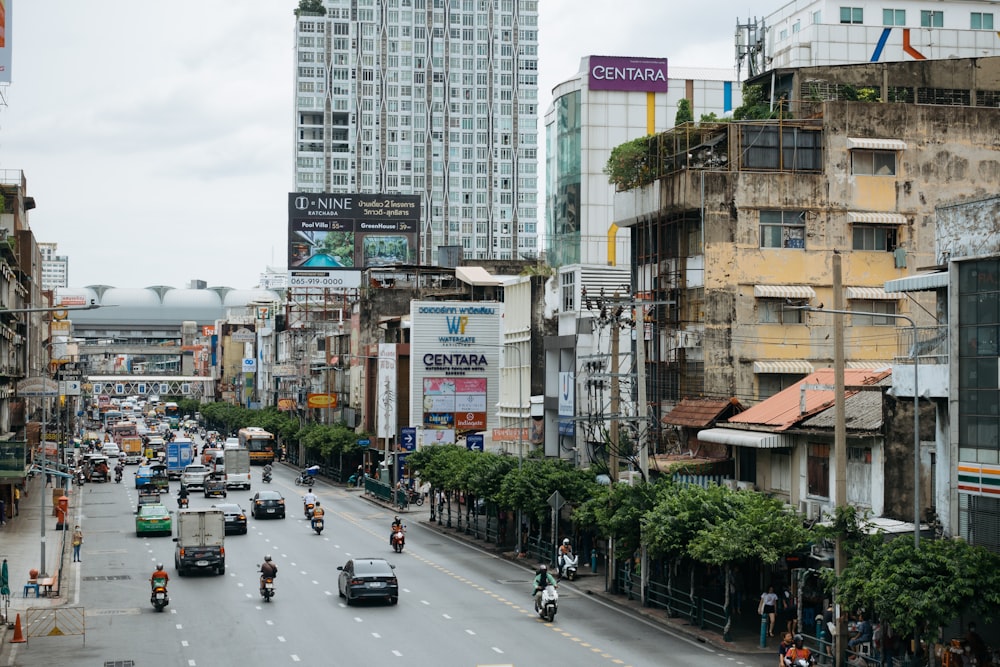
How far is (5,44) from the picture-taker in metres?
71.5

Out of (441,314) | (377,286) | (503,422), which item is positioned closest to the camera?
(503,422)

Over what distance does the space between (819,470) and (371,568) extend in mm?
14293

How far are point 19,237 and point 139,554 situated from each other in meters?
55.5

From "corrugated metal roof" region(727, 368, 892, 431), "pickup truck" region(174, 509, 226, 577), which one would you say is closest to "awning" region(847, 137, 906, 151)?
"corrugated metal roof" region(727, 368, 892, 431)

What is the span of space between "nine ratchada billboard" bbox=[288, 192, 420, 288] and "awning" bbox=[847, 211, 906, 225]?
7544cm

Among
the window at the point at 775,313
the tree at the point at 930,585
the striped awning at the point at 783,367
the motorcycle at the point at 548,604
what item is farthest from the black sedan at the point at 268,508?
the tree at the point at 930,585

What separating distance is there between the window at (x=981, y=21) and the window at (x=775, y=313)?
34.1 meters

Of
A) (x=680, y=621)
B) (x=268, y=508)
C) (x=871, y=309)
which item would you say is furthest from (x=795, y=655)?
(x=268, y=508)

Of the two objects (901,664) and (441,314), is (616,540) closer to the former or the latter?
(901,664)

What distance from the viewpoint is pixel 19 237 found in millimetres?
110750

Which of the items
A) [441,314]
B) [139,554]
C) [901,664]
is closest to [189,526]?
[139,554]

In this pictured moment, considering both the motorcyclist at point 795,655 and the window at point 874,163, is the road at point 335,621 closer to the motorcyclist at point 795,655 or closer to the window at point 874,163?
the motorcyclist at point 795,655

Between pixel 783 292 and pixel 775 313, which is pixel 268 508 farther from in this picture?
pixel 783 292

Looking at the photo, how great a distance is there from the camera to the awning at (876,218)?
60875 mm
